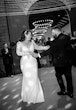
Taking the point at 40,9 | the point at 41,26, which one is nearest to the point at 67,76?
the point at 41,26

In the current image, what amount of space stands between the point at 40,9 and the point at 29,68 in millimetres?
432

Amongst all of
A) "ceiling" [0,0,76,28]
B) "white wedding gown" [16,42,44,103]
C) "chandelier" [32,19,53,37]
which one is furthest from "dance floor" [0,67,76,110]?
"ceiling" [0,0,76,28]

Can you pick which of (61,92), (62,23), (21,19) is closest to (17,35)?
(21,19)

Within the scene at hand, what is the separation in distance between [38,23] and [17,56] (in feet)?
0.95

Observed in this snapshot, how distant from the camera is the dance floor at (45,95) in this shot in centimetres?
118

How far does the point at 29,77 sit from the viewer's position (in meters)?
1.26

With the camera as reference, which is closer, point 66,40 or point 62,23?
point 66,40

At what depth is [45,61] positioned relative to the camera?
54.0 inches

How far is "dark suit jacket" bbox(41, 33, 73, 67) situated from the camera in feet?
4.04

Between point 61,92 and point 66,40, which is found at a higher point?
point 66,40

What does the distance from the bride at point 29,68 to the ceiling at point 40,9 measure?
0.15 m

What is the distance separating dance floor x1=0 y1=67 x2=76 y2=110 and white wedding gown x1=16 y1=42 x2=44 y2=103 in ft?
0.15

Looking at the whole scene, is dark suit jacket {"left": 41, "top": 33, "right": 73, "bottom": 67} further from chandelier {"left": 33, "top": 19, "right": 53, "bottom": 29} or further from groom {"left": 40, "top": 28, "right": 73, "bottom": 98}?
chandelier {"left": 33, "top": 19, "right": 53, "bottom": 29}

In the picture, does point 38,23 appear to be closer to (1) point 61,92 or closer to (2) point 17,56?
(2) point 17,56
